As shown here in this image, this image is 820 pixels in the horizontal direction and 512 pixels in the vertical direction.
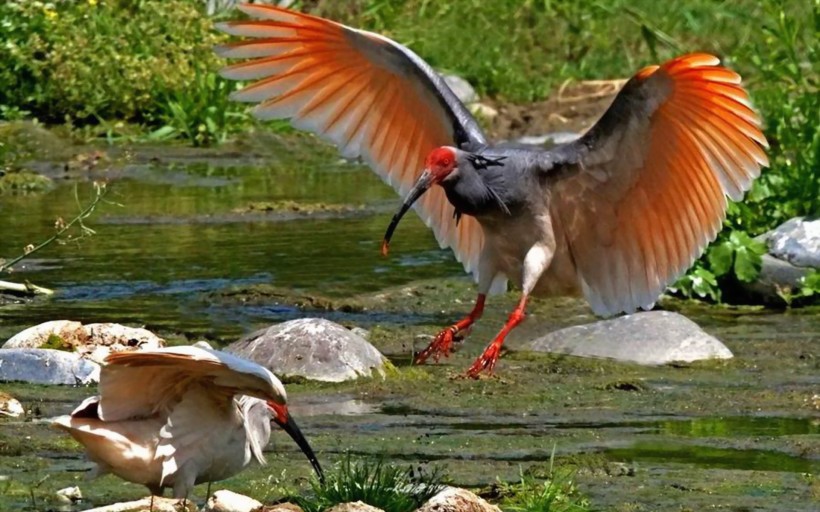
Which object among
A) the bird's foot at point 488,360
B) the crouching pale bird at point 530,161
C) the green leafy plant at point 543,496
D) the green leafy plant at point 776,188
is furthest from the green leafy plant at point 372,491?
the green leafy plant at point 776,188

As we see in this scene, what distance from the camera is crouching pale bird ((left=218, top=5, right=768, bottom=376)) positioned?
30.3ft

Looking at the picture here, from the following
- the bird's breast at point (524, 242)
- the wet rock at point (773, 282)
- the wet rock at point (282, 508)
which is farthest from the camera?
the wet rock at point (773, 282)

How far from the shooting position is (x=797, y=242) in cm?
1234

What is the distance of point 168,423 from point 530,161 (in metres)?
3.50

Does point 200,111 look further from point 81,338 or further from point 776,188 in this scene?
point 81,338

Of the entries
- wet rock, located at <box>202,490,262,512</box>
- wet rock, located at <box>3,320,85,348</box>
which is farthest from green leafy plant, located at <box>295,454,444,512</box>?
wet rock, located at <box>3,320,85,348</box>

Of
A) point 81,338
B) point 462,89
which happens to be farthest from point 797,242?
point 462,89

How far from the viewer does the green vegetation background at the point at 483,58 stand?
1268cm

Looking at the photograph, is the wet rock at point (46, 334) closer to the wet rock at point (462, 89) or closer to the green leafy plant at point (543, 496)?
the green leafy plant at point (543, 496)

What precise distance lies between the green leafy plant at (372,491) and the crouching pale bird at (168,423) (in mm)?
186

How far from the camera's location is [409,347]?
10.7m

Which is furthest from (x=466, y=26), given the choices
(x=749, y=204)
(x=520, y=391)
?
(x=520, y=391)

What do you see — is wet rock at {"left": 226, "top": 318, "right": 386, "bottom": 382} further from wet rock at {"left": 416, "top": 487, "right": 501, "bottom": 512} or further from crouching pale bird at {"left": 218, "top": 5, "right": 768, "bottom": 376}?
wet rock at {"left": 416, "top": 487, "right": 501, "bottom": 512}

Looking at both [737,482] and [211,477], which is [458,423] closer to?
[737,482]
